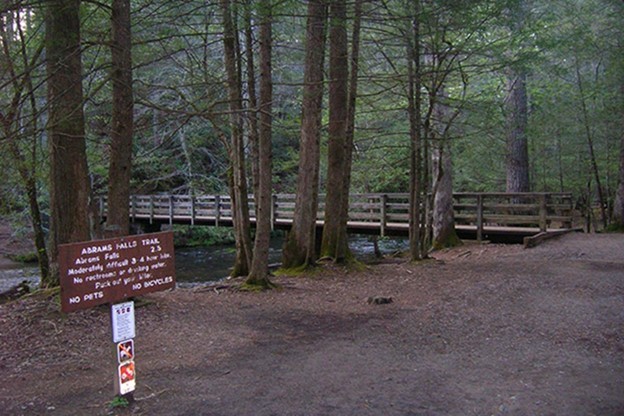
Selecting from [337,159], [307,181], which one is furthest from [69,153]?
[337,159]

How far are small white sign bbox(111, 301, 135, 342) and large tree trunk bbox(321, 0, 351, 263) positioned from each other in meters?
7.31

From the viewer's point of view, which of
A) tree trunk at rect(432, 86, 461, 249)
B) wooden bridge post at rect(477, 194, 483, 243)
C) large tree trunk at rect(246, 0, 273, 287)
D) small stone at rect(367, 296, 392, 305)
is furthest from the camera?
tree trunk at rect(432, 86, 461, 249)

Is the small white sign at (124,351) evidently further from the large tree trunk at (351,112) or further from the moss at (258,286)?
the large tree trunk at (351,112)

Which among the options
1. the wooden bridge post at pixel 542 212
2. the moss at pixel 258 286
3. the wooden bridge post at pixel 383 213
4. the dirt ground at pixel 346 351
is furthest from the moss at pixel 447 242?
the moss at pixel 258 286

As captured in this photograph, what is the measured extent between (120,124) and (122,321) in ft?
11.0

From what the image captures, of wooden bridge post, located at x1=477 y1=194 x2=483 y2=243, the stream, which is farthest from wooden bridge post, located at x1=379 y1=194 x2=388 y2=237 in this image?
wooden bridge post, located at x1=477 y1=194 x2=483 y2=243

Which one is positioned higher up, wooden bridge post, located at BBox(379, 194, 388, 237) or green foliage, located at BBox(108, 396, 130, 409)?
wooden bridge post, located at BBox(379, 194, 388, 237)

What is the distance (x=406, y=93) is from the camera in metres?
11.3

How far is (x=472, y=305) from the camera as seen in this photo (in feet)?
24.4

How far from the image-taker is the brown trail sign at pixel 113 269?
3666mm

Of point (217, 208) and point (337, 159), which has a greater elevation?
point (337, 159)

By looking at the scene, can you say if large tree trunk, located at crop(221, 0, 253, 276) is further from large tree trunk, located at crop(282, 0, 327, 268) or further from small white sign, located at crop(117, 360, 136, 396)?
small white sign, located at crop(117, 360, 136, 396)

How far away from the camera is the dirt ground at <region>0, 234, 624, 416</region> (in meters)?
4.13

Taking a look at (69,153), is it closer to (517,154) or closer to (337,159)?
(337,159)
